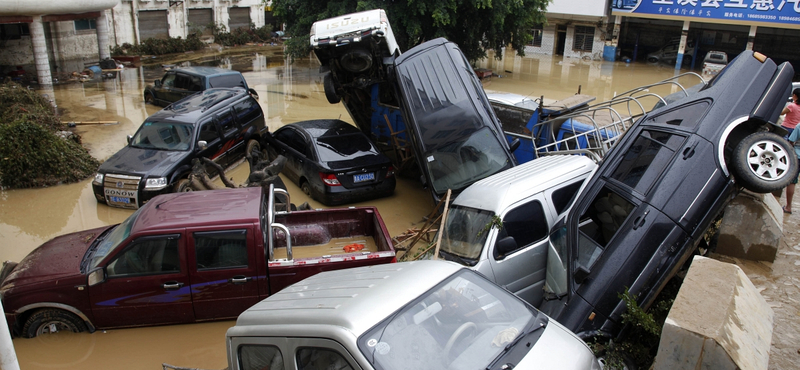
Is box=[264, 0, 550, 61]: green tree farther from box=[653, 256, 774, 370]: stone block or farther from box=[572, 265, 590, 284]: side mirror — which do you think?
box=[653, 256, 774, 370]: stone block

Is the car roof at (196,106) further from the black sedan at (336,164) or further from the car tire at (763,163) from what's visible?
the car tire at (763,163)

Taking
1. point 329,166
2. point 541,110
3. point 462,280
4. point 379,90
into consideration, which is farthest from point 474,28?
point 462,280

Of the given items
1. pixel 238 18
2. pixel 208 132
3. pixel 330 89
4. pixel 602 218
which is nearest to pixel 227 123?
pixel 208 132

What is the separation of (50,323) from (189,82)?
10.5m

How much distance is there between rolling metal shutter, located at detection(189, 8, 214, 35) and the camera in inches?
1102

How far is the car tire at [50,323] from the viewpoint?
5457mm

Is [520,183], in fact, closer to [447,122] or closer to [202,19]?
[447,122]

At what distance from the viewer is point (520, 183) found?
598 cm

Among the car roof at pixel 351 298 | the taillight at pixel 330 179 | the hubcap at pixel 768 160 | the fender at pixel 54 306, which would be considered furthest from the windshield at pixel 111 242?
the hubcap at pixel 768 160

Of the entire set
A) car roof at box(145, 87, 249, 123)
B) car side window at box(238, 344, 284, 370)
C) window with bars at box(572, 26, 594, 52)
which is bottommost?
car side window at box(238, 344, 284, 370)

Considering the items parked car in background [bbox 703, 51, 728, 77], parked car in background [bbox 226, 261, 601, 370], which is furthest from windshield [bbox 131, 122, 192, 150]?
parked car in background [bbox 703, 51, 728, 77]

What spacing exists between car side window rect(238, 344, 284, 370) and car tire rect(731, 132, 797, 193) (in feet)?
14.6

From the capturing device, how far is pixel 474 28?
1812cm

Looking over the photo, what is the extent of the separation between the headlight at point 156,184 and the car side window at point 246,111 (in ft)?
8.08
